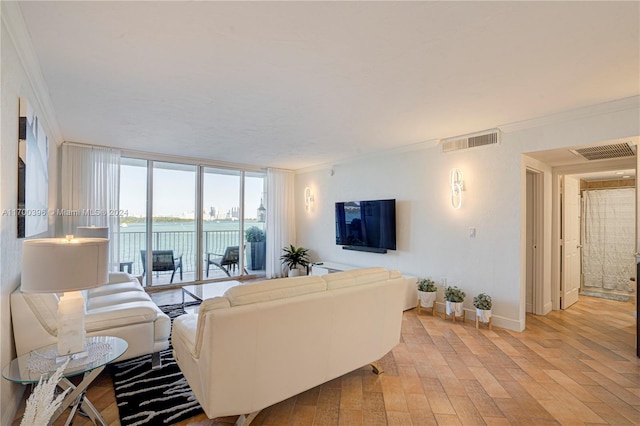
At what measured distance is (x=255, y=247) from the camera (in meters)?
6.84

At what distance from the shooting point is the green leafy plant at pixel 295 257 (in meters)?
6.61

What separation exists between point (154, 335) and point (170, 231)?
3493mm

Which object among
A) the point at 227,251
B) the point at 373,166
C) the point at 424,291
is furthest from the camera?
the point at 227,251

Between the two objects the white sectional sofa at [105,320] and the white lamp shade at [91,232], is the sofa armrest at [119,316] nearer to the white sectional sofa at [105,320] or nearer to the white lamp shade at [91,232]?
the white sectional sofa at [105,320]

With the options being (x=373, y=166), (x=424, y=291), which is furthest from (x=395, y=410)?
(x=373, y=166)

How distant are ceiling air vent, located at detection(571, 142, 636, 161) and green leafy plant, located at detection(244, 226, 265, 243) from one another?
5.44 metres

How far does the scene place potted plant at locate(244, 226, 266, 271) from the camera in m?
6.73

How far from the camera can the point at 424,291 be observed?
4.29 metres

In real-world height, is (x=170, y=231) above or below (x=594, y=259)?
above

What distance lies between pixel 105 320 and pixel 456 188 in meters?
4.05

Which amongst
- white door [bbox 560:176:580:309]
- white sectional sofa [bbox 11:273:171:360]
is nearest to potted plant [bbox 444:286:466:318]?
white door [bbox 560:176:580:309]

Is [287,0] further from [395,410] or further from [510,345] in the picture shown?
[510,345]

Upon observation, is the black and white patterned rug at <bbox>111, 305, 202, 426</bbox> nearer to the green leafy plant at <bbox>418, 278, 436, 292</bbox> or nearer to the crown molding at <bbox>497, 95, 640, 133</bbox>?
the green leafy plant at <bbox>418, 278, 436, 292</bbox>

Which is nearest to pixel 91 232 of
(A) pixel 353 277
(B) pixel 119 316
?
(B) pixel 119 316
